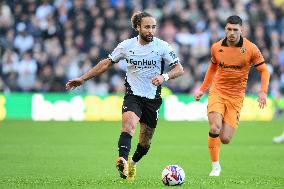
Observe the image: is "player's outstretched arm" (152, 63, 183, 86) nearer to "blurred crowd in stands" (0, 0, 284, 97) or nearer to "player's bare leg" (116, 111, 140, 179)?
"player's bare leg" (116, 111, 140, 179)

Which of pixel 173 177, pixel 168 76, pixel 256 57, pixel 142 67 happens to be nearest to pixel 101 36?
pixel 256 57

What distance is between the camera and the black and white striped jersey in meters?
12.5

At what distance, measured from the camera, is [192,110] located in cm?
2884

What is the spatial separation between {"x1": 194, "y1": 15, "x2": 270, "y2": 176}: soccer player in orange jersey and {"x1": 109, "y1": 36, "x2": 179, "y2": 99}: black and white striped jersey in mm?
1070

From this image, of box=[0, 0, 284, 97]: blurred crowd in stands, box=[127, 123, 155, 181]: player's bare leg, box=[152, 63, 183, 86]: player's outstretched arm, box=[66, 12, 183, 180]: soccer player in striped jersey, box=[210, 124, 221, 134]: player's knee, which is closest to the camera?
box=[152, 63, 183, 86]: player's outstretched arm

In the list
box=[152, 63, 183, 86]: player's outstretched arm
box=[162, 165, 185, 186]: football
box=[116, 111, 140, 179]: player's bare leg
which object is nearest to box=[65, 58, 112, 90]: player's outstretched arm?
box=[116, 111, 140, 179]: player's bare leg

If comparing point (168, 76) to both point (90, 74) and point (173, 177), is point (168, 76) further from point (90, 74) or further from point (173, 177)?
point (173, 177)

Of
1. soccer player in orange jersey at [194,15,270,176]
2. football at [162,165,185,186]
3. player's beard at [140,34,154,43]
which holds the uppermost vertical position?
player's beard at [140,34,154,43]

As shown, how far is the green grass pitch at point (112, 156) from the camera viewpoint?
11961 mm

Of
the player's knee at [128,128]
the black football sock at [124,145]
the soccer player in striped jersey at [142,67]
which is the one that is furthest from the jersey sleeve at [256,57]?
the black football sock at [124,145]

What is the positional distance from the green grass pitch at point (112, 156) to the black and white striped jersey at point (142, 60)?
4.52ft

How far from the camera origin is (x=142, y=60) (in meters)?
12.5

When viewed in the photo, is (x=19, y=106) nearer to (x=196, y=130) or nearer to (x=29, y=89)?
(x=29, y=89)

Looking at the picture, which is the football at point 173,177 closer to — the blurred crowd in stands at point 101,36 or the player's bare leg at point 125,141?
the player's bare leg at point 125,141
